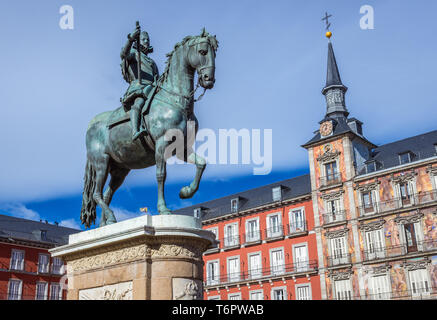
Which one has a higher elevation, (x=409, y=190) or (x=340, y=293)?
(x=409, y=190)

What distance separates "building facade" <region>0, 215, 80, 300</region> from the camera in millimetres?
50375

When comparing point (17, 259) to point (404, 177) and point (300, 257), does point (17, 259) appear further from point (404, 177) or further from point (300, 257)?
point (404, 177)

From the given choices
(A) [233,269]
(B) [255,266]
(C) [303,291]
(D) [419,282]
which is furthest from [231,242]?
(D) [419,282]

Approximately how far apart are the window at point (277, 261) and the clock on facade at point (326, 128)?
11736 millimetres

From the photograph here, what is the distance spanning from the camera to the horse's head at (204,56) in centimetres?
859

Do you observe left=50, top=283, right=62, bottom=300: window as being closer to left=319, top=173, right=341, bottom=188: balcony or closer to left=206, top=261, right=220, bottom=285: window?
left=206, top=261, right=220, bottom=285: window

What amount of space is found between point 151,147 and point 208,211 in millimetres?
49149

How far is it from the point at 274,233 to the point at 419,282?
1429 centimetres

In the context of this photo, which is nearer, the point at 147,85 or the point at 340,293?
the point at 147,85

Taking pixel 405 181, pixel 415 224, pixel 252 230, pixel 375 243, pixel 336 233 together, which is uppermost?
pixel 405 181

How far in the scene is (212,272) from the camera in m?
53.2

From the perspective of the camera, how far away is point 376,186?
142 feet
